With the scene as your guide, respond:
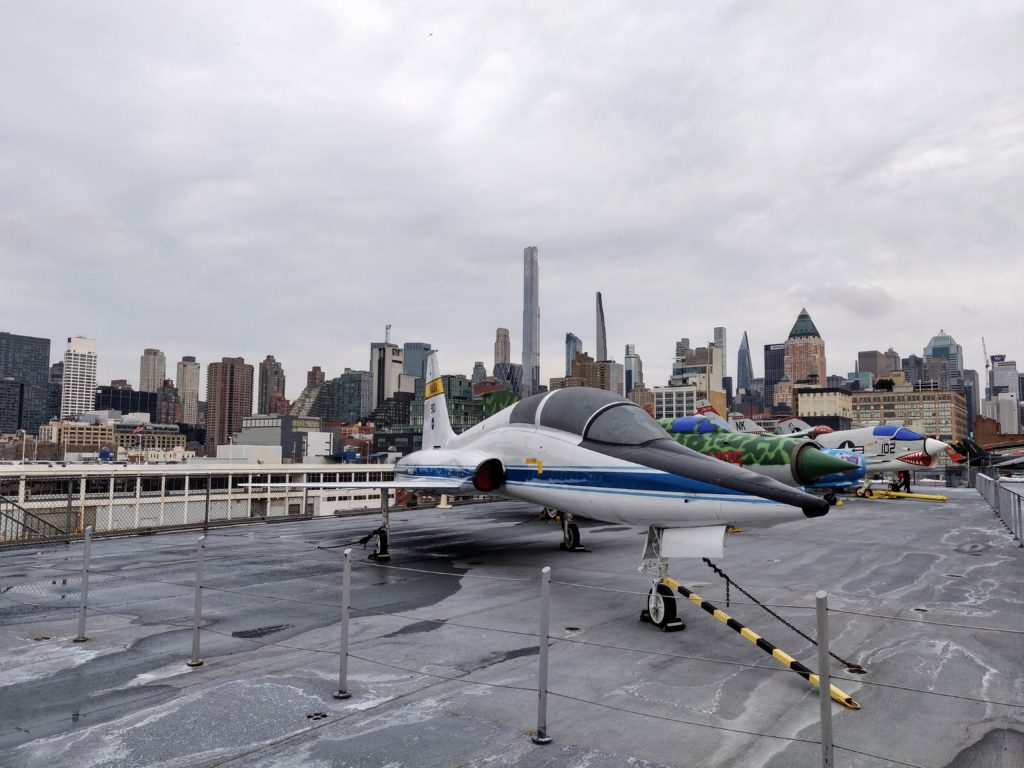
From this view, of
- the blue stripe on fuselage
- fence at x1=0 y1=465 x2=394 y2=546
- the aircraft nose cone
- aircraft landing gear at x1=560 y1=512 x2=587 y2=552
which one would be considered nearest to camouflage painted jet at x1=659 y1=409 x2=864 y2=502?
the aircraft nose cone

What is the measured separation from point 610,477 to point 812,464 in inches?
350

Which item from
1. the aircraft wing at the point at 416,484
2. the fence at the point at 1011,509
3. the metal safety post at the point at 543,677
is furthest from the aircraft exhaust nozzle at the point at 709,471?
the fence at the point at 1011,509

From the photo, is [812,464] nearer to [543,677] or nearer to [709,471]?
[709,471]

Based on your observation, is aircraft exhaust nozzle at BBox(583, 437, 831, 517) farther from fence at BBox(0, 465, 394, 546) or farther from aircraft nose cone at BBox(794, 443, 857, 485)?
fence at BBox(0, 465, 394, 546)

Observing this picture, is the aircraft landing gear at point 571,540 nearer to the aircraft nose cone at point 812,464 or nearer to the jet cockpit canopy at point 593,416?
the jet cockpit canopy at point 593,416

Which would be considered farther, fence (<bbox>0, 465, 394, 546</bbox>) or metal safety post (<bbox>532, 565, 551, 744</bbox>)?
fence (<bbox>0, 465, 394, 546</bbox>)

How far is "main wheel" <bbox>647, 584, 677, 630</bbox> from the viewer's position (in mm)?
8531

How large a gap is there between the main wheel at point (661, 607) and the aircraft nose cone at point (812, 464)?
30.3ft

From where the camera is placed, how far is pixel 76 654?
761 centimetres

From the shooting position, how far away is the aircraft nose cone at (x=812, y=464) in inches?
633

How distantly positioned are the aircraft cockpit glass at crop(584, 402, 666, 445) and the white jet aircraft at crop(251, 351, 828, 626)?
0.02m

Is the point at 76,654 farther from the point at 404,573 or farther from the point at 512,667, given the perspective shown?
the point at 404,573

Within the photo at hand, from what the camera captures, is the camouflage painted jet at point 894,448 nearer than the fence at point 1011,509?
No

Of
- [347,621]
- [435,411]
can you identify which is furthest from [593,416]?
[435,411]
